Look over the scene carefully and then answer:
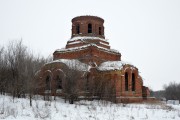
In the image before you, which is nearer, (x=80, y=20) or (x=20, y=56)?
(x=20, y=56)

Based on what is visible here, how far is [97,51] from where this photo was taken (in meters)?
25.2

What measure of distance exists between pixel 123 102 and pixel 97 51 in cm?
612

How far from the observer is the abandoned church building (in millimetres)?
20266

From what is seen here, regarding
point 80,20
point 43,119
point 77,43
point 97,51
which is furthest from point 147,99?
point 43,119

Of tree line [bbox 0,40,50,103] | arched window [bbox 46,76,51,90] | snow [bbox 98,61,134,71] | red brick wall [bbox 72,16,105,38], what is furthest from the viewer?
red brick wall [bbox 72,16,105,38]

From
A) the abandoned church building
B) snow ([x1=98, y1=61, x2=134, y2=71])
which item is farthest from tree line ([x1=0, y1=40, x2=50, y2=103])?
snow ([x1=98, y1=61, x2=134, y2=71])

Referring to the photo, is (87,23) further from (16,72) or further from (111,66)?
(16,72)

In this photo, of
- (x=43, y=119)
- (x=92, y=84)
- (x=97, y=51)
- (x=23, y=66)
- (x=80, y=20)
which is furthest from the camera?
(x=80, y=20)

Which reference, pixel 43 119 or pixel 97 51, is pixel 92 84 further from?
pixel 43 119

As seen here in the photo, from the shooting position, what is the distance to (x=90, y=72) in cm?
2305

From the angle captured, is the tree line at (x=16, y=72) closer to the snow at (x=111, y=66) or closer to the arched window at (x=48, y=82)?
the arched window at (x=48, y=82)

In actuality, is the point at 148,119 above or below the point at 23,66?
below

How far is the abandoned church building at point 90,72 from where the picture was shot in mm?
20266

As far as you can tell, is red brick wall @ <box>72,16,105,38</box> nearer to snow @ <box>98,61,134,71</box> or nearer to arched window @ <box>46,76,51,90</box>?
snow @ <box>98,61,134,71</box>
